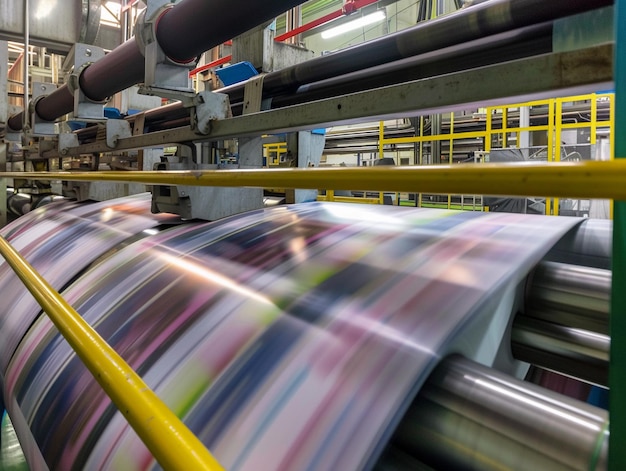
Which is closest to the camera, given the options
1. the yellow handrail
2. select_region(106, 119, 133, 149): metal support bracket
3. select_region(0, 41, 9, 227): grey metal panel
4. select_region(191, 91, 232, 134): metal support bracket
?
the yellow handrail

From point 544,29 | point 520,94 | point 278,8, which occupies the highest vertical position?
point 278,8

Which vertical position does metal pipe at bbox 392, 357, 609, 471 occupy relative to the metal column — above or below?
below

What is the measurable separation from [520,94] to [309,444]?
0.50m

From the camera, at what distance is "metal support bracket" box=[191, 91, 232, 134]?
1202 millimetres

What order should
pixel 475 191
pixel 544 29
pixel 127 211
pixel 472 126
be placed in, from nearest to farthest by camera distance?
pixel 475 191
pixel 544 29
pixel 127 211
pixel 472 126

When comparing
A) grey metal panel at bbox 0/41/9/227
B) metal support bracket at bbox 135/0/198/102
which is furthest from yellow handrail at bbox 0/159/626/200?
grey metal panel at bbox 0/41/9/227

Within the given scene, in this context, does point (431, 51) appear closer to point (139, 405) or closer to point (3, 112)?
point (139, 405)

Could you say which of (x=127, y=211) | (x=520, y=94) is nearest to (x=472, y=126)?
(x=127, y=211)

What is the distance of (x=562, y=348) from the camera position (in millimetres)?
562

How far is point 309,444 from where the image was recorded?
1.54ft

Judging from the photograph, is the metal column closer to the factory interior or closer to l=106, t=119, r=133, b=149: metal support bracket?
the factory interior

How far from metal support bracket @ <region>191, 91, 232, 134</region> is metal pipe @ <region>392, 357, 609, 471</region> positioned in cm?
94

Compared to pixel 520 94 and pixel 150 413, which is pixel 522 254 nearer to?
pixel 520 94

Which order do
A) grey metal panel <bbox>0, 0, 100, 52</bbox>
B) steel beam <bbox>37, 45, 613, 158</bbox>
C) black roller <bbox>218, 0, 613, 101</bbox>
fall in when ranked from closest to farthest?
steel beam <bbox>37, 45, 613, 158</bbox>, black roller <bbox>218, 0, 613, 101</bbox>, grey metal panel <bbox>0, 0, 100, 52</bbox>
